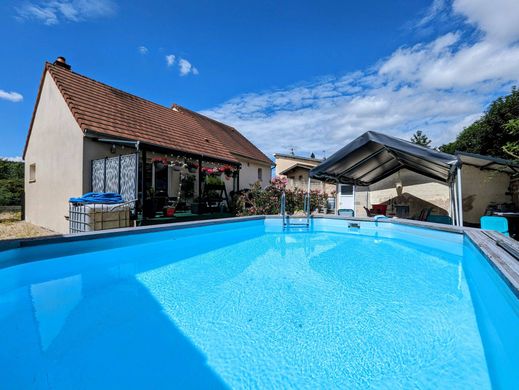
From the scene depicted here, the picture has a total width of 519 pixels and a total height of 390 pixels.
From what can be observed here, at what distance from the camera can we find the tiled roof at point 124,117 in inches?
351

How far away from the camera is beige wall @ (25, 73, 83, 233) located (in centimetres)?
854

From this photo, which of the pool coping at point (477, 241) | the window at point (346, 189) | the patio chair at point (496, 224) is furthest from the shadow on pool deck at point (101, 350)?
the window at point (346, 189)

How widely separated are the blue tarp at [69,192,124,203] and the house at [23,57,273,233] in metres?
0.54

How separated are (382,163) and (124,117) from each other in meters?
11.2

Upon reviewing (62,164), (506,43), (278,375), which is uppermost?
(506,43)

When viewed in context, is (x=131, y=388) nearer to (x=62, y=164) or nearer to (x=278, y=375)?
(x=278, y=375)

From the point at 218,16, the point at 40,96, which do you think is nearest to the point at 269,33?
the point at 218,16

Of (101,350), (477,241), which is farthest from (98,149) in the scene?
(477,241)

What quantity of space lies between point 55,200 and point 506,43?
23505 mm

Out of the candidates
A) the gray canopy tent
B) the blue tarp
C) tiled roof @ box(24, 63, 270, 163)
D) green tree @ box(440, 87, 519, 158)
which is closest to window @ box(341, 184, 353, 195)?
the gray canopy tent

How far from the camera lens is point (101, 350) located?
223 centimetres

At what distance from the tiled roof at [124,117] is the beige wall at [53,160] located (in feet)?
1.34

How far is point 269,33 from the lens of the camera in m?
12.1

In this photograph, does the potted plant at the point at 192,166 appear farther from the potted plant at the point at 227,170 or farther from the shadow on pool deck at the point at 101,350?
the shadow on pool deck at the point at 101,350
